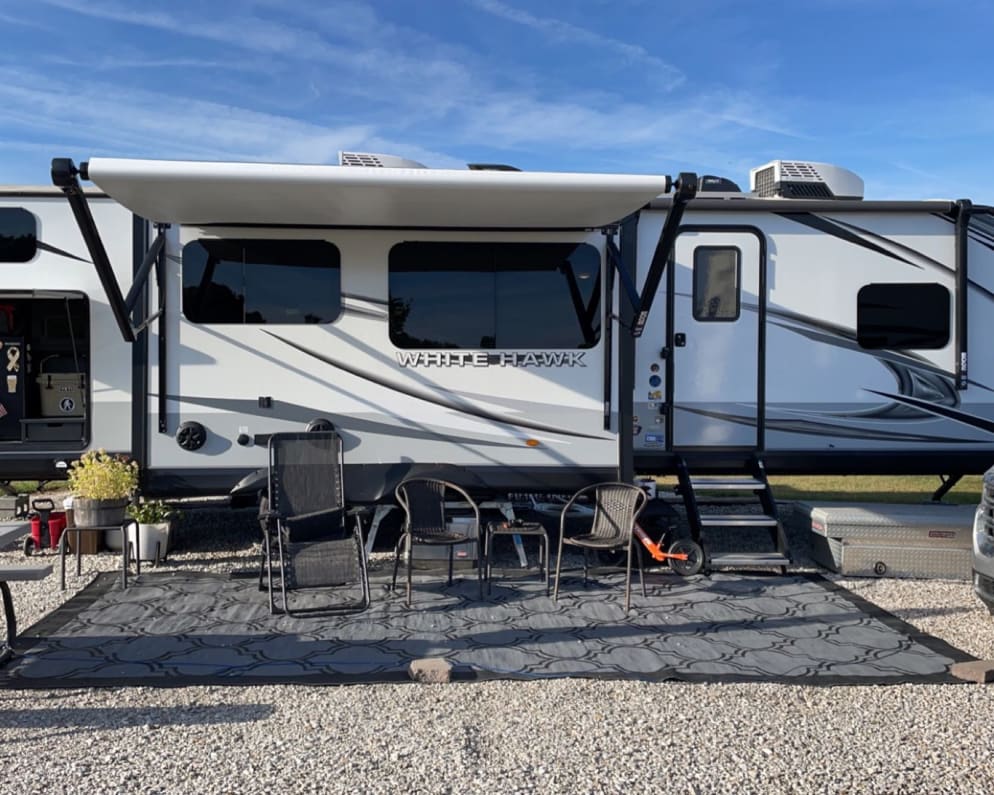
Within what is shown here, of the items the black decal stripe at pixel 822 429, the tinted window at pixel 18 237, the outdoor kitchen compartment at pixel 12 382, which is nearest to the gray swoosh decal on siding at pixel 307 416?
the tinted window at pixel 18 237

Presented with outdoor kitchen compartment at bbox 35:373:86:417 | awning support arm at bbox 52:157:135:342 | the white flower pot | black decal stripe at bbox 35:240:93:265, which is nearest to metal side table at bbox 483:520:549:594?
the white flower pot

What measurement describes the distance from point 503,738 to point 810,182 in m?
4.90

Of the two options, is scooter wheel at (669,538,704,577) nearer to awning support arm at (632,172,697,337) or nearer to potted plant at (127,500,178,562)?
awning support arm at (632,172,697,337)

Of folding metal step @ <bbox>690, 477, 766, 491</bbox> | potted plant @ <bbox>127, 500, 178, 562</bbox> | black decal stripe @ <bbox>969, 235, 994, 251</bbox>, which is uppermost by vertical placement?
black decal stripe @ <bbox>969, 235, 994, 251</bbox>

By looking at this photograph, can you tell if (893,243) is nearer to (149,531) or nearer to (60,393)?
(149,531)

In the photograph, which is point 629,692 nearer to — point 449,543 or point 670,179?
point 449,543

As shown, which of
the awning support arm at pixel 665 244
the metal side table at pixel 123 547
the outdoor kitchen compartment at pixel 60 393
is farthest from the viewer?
the outdoor kitchen compartment at pixel 60 393

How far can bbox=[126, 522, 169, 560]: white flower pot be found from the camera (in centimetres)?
584

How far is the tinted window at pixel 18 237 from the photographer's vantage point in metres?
5.78

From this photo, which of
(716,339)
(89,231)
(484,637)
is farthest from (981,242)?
(89,231)

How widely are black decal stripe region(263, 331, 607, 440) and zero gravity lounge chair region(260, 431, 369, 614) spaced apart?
61 cm

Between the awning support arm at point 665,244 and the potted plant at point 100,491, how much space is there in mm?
3537

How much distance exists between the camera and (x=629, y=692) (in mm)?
3637

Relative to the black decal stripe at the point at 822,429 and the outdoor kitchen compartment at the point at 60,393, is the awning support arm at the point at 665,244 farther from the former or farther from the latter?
the outdoor kitchen compartment at the point at 60,393
